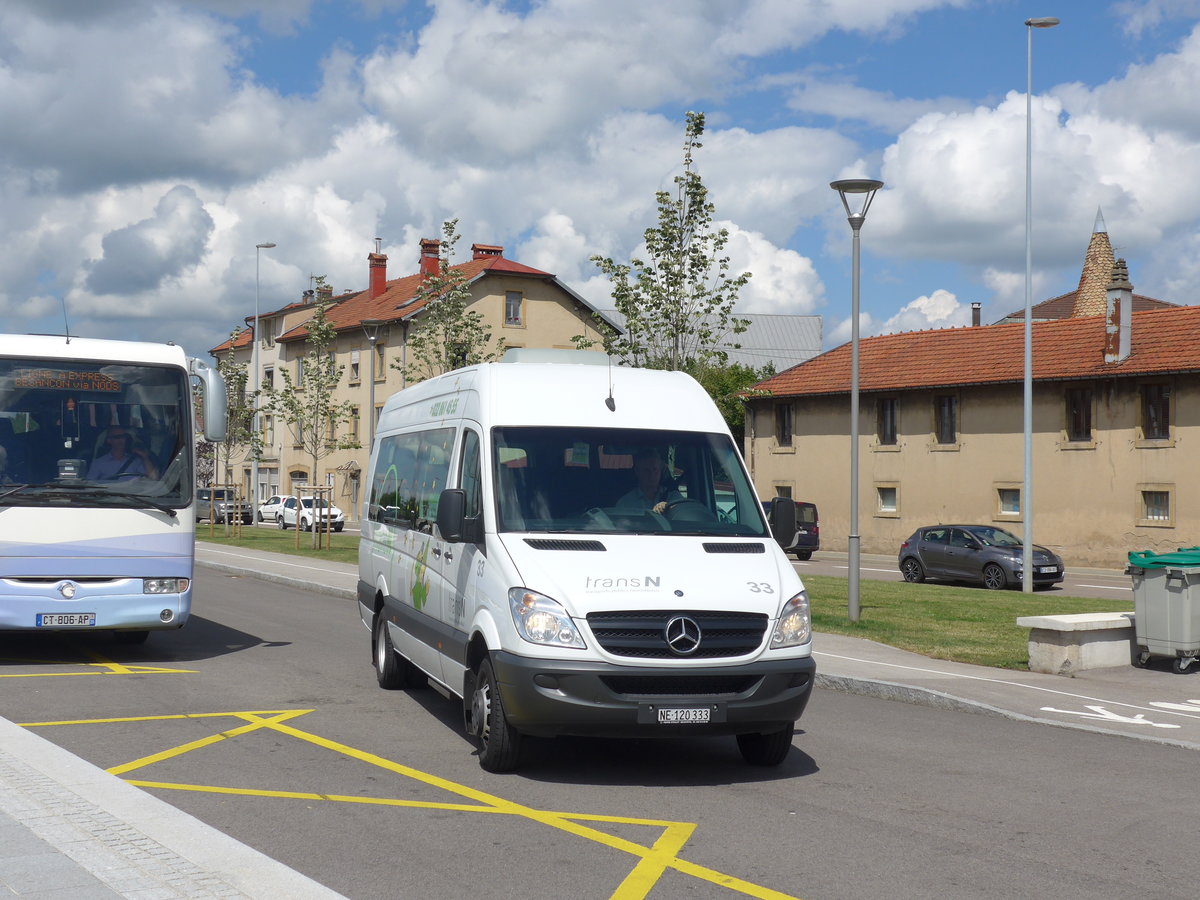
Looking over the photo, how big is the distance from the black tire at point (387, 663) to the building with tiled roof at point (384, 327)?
4806 centimetres

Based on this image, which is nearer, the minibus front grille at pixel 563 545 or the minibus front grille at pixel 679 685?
the minibus front grille at pixel 679 685

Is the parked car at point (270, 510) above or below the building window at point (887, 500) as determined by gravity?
below

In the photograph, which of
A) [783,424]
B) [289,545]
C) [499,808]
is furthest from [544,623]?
[783,424]

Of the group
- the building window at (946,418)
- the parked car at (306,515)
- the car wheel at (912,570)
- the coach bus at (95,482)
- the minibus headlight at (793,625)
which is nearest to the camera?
the minibus headlight at (793,625)

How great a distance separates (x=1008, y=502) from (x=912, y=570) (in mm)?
10946

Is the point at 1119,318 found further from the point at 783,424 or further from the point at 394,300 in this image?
the point at 394,300

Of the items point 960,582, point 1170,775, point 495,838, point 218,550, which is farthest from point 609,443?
point 218,550

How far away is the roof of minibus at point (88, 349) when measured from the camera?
12203 mm

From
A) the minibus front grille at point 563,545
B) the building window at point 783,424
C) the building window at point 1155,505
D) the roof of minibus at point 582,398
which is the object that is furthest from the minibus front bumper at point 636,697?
Result: the building window at point 783,424

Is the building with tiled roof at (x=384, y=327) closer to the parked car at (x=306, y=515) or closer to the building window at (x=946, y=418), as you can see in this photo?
the parked car at (x=306, y=515)

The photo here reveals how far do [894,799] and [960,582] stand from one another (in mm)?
25859

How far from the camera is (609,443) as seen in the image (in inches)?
335

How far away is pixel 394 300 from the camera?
70.8 meters

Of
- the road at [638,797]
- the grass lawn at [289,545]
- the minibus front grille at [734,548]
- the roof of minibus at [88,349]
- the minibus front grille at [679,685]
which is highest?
the roof of minibus at [88,349]
